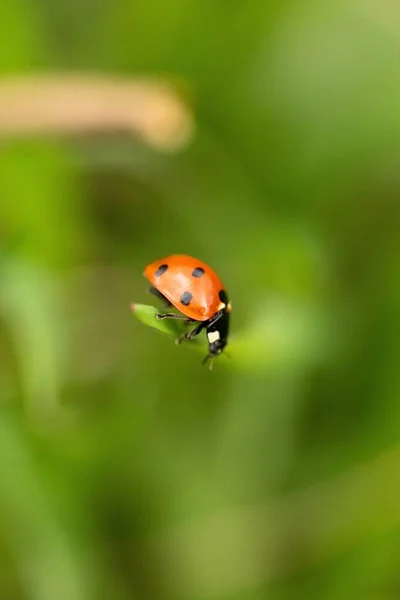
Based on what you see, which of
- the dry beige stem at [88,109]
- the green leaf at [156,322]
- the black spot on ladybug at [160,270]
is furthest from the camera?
the dry beige stem at [88,109]

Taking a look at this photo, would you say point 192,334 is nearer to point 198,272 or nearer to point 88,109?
point 198,272

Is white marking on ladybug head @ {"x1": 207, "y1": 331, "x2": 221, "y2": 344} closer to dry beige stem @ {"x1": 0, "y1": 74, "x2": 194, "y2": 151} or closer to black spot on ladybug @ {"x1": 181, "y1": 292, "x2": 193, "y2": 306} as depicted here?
black spot on ladybug @ {"x1": 181, "y1": 292, "x2": 193, "y2": 306}

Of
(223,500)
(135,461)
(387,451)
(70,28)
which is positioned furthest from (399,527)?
(70,28)

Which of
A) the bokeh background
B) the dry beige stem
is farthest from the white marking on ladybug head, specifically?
the dry beige stem

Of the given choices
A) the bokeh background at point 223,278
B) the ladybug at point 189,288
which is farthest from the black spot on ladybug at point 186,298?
the bokeh background at point 223,278

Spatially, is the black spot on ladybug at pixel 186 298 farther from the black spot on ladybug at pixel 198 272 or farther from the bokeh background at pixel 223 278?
the bokeh background at pixel 223 278

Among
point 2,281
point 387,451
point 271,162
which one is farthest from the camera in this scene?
point 271,162

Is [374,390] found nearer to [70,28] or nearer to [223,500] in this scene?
[223,500]
